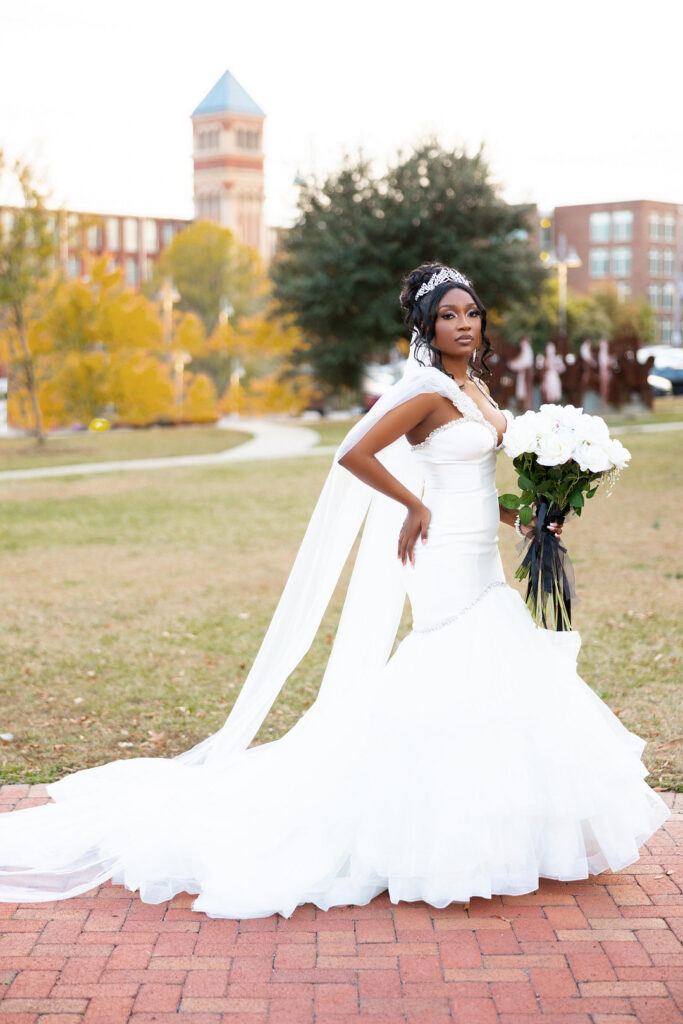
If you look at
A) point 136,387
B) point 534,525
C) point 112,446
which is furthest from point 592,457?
point 136,387

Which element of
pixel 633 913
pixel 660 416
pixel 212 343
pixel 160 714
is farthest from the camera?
pixel 212 343

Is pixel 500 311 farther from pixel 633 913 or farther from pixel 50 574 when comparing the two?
pixel 633 913

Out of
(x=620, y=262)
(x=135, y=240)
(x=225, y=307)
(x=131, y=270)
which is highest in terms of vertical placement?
(x=135, y=240)

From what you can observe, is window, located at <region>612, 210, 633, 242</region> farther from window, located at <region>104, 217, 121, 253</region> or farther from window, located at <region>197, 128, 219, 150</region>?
window, located at <region>104, 217, 121, 253</region>

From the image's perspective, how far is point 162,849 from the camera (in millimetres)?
3947

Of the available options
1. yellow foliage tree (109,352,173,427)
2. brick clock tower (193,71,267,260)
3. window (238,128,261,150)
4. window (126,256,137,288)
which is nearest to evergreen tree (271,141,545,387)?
yellow foliage tree (109,352,173,427)

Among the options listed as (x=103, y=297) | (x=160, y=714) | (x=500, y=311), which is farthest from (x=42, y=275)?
(x=160, y=714)

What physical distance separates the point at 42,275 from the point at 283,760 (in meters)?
22.5

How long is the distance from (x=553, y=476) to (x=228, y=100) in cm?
9510

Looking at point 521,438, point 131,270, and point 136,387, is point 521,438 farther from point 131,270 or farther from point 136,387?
point 131,270

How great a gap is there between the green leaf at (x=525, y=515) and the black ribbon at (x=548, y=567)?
3 cm

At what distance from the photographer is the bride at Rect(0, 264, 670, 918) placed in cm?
366

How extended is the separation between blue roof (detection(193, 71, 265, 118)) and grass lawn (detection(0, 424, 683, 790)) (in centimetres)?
8194

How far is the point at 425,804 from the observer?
12.1 feet
